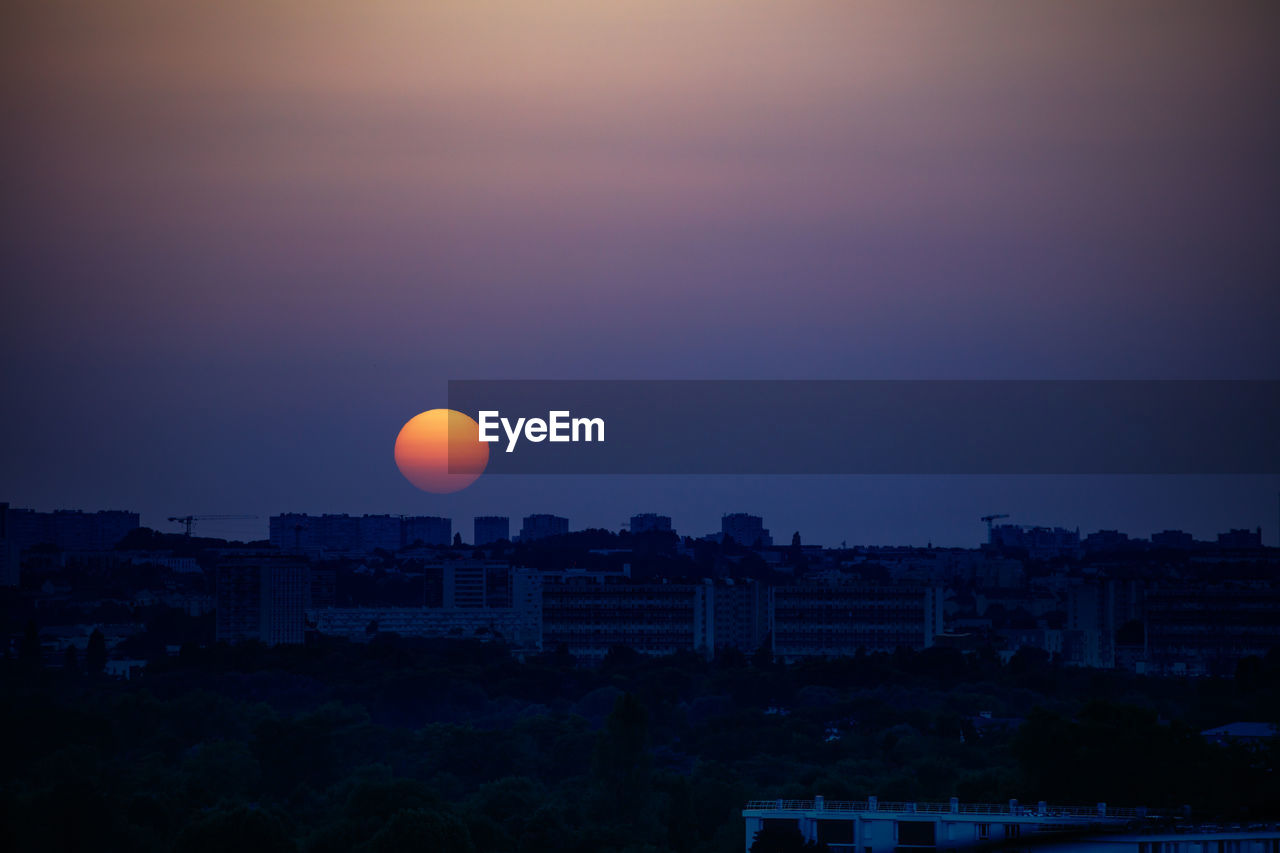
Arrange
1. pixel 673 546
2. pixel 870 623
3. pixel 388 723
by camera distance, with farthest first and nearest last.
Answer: pixel 673 546
pixel 870 623
pixel 388 723

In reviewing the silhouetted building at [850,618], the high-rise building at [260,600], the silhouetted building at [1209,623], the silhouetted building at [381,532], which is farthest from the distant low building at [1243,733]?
the silhouetted building at [381,532]

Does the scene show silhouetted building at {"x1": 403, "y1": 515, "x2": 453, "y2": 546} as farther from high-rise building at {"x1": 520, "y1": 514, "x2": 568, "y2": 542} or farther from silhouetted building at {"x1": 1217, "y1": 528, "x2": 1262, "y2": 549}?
silhouetted building at {"x1": 1217, "y1": 528, "x2": 1262, "y2": 549}

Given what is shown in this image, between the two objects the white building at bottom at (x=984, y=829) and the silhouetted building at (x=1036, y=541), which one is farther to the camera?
the silhouetted building at (x=1036, y=541)

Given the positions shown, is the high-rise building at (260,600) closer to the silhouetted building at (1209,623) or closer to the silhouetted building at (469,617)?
the silhouetted building at (469,617)

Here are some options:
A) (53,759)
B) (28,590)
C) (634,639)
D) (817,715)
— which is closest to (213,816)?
(53,759)

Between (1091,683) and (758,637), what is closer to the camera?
(1091,683)

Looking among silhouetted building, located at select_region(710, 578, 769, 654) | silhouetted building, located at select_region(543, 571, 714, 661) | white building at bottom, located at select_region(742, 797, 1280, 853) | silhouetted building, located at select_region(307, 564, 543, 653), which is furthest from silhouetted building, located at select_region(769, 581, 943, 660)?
white building at bottom, located at select_region(742, 797, 1280, 853)

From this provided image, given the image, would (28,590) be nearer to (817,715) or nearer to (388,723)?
(388,723)
